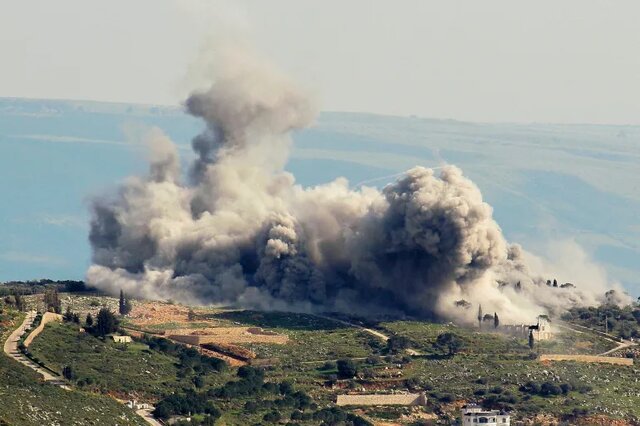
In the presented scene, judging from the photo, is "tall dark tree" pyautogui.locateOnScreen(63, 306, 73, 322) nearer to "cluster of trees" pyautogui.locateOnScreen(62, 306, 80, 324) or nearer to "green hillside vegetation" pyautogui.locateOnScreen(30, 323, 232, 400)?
"cluster of trees" pyautogui.locateOnScreen(62, 306, 80, 324)

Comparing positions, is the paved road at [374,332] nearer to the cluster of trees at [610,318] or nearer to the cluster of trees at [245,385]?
the cluster of trees at [245,385]

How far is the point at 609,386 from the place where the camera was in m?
131

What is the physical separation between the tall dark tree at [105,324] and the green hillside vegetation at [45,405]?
16466 millimetres

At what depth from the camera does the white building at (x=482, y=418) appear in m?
116

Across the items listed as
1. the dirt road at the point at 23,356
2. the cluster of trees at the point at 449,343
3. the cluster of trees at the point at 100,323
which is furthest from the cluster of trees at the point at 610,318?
the dirt road at the point at 23,356

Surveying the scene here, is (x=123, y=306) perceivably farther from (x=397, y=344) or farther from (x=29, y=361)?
(x=29, y=361)

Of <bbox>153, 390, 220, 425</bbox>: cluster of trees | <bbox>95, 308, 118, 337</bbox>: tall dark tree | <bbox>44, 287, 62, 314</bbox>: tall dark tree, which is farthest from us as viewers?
<bbox>44, 287, 62, 314</bbox>: tall dark tree

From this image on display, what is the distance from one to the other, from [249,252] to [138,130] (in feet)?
72.7

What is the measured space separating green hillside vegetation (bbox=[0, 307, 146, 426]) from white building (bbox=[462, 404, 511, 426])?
67.1 ft

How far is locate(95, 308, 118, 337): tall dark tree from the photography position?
5153 inches

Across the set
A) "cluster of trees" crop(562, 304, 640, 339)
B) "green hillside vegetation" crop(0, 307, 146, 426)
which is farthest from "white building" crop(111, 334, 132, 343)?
"cluster of trees" crop(562, 304, 640, 339)

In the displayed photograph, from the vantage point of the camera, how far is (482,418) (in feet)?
381

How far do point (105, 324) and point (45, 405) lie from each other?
102 ft

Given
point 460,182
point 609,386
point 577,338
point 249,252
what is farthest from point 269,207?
point 609,386
